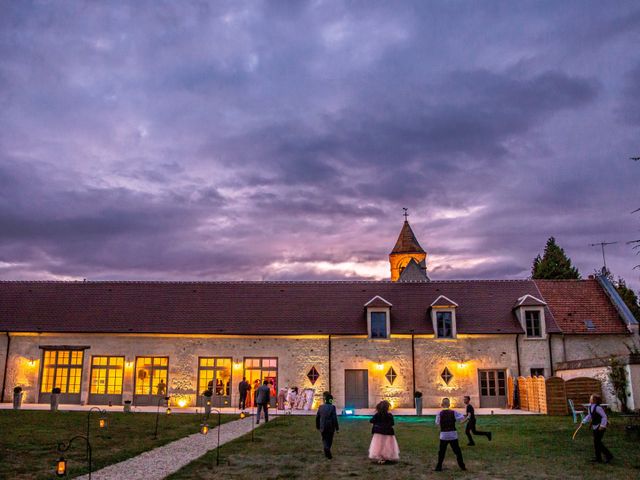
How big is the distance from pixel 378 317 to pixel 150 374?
12.3 m

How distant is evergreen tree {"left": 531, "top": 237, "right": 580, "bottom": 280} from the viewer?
176ft

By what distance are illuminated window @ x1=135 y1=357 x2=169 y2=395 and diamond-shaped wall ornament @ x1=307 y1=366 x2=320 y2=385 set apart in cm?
743

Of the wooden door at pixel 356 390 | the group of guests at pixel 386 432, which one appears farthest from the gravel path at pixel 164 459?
the wooden door at pixel 356 390

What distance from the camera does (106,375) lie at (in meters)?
30.2

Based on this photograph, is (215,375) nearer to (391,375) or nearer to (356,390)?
(356,390)

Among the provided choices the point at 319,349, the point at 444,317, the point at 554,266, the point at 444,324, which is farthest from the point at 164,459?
the point at 554,266

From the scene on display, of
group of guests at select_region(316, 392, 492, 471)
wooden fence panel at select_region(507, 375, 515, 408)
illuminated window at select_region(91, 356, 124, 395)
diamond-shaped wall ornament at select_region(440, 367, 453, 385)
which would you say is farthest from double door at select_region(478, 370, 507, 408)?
illuminated window at select_region(91, 356, 124, 395)

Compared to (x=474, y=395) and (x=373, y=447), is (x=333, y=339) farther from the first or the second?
(x=373, y=447)

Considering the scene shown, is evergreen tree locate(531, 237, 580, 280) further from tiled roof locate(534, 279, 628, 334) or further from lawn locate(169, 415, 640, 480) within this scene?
lawn locate(169, 415, 640, 480)

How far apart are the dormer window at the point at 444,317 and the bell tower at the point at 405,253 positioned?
30.2 metres

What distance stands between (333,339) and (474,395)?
7.72 meters

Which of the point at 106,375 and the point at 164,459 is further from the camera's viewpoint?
the point at 106,375

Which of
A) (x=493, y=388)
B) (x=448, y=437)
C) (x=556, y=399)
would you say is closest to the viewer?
(x=448, y=437)

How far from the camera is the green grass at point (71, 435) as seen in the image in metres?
12.2
